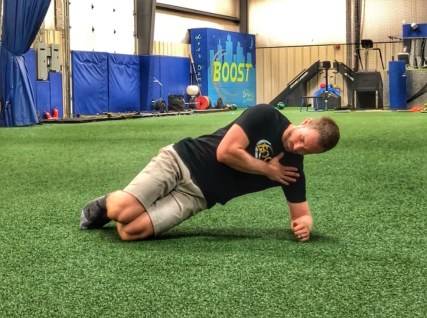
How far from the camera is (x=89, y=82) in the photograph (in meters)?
15.2

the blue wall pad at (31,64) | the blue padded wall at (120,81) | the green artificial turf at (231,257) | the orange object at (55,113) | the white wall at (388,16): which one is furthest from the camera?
the white wall at (388,16)

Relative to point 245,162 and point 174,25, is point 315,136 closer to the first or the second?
point 245,162

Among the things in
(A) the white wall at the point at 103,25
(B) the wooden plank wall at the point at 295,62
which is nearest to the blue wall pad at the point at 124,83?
(A) the white wall at the point at 103,25

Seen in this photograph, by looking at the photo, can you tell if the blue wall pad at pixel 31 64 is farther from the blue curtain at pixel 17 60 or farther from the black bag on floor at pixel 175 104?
the black bag on floor at pixel 175 104

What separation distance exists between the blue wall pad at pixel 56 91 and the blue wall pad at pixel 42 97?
5.1 inches

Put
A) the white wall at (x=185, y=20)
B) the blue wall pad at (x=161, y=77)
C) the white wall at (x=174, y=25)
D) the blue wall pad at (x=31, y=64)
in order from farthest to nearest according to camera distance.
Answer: the white wall at (x=185, y=20), the white wall at (x=174, y=25), the blue wall pad at (x=161, y=77), the blue wall pad at (x=31, y=64)

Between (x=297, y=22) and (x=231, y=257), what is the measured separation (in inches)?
823

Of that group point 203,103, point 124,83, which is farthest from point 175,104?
point 124,83


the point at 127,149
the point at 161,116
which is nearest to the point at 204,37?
the point at 161,116

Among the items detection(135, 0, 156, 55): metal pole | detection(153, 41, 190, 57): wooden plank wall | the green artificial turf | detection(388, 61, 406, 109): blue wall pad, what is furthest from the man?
detection(153, 41, 190, 57): wooden plank wall

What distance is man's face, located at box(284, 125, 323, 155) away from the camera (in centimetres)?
264

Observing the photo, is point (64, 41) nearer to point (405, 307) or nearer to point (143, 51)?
point (143, 51)

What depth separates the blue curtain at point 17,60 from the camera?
11586mm

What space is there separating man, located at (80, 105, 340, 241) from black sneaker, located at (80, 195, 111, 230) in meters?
0.06
